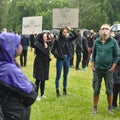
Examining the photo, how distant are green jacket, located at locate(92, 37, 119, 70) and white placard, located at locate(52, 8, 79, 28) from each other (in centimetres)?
383

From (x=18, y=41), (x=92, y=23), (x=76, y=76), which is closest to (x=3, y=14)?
(x=92, y=23)

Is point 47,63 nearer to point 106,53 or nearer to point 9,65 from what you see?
point 106,53

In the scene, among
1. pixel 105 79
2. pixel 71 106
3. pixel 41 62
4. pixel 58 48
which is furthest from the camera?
pixel 58 48

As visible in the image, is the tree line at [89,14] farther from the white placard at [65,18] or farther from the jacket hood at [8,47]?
the jacket hood at [8,47]

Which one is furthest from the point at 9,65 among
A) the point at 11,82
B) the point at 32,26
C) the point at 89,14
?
the point at 89,14

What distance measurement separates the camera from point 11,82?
16.3 feet

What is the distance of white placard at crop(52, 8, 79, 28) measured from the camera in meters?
13.3

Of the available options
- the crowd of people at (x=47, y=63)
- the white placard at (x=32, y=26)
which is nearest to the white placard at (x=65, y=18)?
the white placard at (x=32, y=26)

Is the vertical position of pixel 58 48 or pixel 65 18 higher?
pixel 65 18

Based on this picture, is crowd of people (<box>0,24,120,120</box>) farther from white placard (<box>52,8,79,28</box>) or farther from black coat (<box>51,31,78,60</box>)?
white placard (<box>52,8,79,28</box>)

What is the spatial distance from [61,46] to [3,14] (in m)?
57.2

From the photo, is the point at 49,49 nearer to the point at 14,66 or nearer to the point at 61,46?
the point at 61,46

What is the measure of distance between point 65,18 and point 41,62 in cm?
255

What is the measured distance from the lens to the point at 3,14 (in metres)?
68.1
